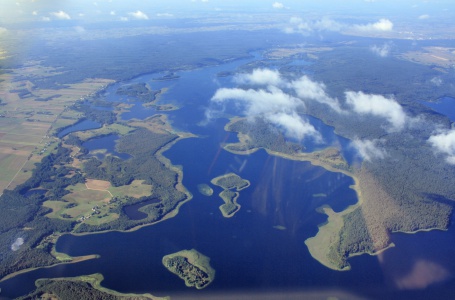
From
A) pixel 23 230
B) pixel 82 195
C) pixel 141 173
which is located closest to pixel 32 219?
pixel 23 230

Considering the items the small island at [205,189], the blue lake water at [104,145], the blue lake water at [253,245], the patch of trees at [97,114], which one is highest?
the blue lake water at [253,245]

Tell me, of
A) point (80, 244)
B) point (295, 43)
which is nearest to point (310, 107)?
point (80, 244)

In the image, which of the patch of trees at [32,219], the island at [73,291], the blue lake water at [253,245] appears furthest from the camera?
the patch of trees at [32,219]

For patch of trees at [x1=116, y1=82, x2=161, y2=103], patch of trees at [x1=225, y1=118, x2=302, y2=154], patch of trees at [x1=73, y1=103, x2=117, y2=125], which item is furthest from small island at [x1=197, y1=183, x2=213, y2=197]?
patch of trees at [x1=116, y1=82, x2=161, y2=103]

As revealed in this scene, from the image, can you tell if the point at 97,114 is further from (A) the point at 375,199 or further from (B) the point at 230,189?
(A) the point at 375,199

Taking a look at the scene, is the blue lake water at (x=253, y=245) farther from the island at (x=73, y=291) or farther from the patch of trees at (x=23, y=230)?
the patch of trees at (x=23, y=230)

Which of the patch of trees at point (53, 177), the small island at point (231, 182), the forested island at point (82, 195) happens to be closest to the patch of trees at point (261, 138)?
the small island at point (231, 182)

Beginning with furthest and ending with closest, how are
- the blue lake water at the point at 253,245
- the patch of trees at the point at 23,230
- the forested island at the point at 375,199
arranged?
1. the forested island at the point at 375,199
2. the patch of trees at the point at 23,230
3. the blue lake water at the point at 253,245
